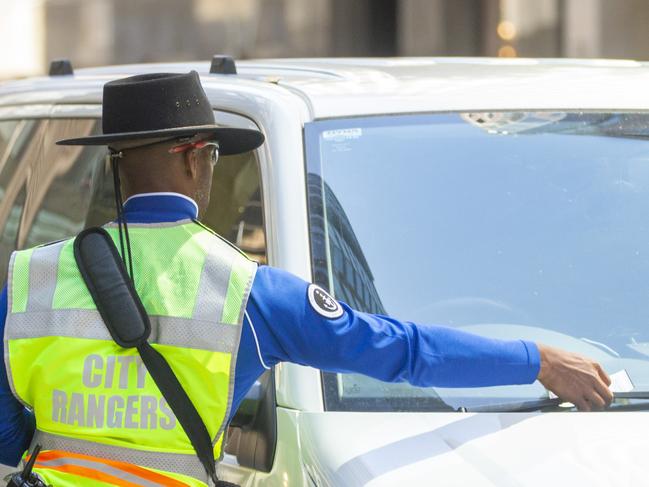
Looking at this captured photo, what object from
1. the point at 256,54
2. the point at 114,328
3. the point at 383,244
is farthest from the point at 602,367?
the point at 256,54

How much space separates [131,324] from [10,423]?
0.42 metres

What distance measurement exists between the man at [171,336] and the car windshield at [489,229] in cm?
30

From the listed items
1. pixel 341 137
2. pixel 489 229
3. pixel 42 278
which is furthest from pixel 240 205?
pixel 42 278

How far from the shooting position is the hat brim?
280cm

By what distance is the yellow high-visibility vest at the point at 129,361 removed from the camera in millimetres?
2701

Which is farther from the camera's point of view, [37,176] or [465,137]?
[37,176]

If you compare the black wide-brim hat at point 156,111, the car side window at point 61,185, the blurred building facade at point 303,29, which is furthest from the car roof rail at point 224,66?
the blurred building facade at point 303,29

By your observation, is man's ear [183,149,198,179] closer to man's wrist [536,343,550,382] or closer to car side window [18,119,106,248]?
man's wrist [536,343,550,382]

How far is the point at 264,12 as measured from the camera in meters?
24.9

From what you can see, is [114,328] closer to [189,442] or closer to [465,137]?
[189,442]

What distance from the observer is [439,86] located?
3.75m

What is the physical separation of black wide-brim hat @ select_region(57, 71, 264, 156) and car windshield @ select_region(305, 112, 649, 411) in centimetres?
50

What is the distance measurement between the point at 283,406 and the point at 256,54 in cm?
2188

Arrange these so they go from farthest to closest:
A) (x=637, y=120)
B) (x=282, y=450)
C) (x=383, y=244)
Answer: (x=637, y=120), (x=383, y=244), (x=282, y=450)
